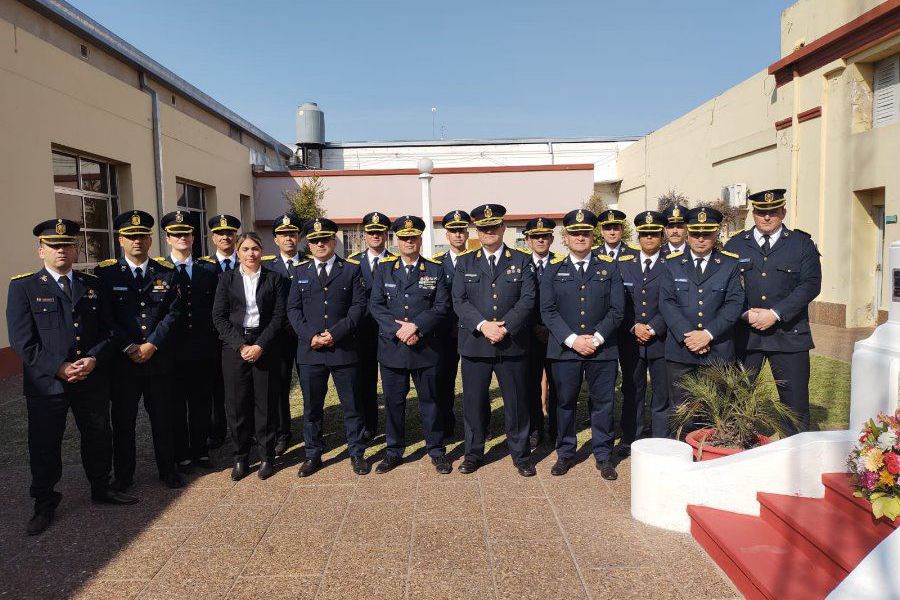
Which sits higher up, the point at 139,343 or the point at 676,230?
the point at 676,230

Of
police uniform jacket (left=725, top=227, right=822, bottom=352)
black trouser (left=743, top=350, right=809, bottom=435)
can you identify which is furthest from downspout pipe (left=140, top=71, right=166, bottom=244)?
black trouser (left=743, top=350, right=809, bottom=435)

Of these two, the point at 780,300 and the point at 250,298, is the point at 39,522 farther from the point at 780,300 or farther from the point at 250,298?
A: the point at 780,300

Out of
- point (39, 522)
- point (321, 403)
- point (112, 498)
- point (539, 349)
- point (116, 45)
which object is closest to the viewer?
point (39, 522)

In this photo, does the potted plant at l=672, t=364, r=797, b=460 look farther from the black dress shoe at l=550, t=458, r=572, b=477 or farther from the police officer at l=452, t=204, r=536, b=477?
the police officer at l=452, t=204, r=536, b=477

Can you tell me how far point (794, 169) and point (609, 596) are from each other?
11.5 m

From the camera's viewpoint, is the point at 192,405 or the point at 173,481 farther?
the point at 192,405

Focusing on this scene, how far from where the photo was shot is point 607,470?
4477mm

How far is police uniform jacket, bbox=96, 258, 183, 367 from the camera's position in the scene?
439 cm

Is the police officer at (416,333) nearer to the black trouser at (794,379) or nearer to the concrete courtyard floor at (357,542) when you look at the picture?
the concrete courtyard floor at (357,542)

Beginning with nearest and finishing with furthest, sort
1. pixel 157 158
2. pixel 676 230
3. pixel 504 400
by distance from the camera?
pixel 504 400
pixel 676 230
pixel 157 158

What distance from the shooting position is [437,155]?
31.9 m

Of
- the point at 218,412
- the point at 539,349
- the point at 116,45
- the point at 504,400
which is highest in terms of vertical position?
the point at 116,45

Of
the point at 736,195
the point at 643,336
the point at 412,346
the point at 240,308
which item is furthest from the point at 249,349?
the point at 736,195

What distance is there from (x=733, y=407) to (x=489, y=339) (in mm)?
1675
